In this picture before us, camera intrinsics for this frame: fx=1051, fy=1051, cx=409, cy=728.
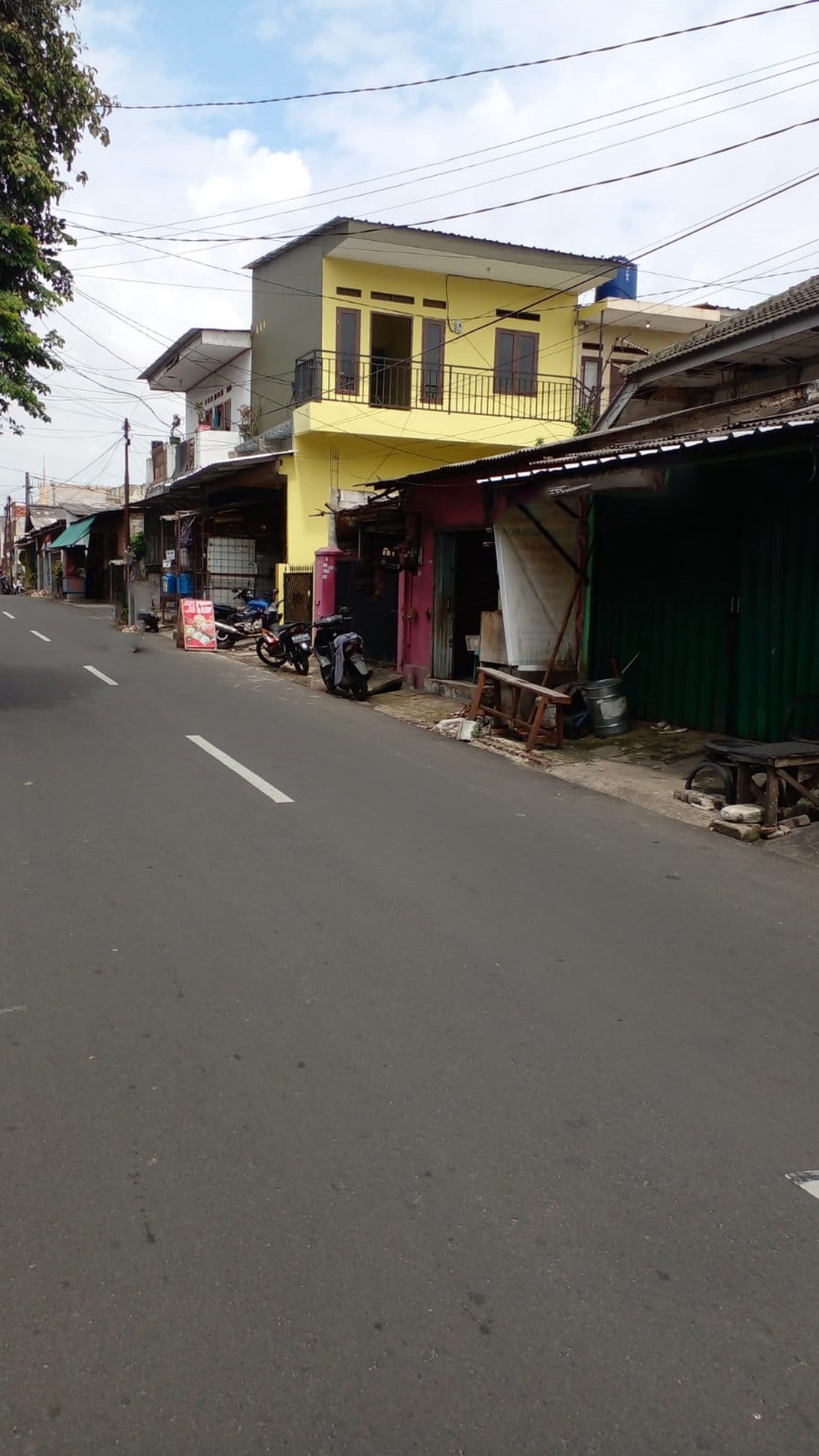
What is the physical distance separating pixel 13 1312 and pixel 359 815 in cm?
534

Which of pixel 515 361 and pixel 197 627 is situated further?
pixel 515 361

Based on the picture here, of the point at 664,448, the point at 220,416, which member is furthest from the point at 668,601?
the point at 220,416

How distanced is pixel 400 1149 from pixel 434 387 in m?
23.8

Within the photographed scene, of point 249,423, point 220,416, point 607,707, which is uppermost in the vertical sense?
point 220,416

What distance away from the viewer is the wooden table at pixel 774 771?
8.05m

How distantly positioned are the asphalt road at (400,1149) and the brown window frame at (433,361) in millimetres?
20090

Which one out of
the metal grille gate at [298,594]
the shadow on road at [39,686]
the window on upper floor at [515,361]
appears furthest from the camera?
the window on upper floor at [515,361]

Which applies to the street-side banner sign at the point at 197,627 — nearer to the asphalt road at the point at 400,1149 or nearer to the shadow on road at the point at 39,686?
the shadow on road at the point at 39,686

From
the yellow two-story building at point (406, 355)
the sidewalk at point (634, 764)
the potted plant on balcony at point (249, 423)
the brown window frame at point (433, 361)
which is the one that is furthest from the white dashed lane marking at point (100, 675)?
the potted plant on balcony at point (249, 423)

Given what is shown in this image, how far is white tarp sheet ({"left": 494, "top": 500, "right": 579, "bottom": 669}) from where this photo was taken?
12.9 m

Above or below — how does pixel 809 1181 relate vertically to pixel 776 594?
below

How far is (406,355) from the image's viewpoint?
2528 centimetres

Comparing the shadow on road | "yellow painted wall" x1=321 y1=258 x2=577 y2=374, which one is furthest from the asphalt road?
"yellow painted wall" x1=321 y1=258 x2=577 y2=374

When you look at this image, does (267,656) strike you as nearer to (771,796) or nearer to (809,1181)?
(771,796)
